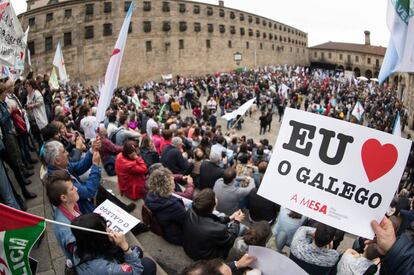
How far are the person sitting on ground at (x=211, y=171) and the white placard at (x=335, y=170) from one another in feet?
9.53

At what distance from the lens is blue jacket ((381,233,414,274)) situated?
2.10 metres

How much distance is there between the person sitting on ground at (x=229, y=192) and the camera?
493 centimetres

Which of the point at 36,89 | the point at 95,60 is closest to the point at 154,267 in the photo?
the point at 36,89

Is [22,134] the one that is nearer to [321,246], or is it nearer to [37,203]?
[37,203]

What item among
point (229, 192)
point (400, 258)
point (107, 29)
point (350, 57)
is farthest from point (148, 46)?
point (350, 57)

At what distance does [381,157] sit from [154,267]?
7.34ft

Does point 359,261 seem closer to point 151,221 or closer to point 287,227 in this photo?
point 287,227

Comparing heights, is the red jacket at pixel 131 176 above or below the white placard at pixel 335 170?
below

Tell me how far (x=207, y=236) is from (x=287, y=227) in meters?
1.35

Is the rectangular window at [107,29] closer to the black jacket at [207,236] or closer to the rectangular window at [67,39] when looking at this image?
the rectangular window at [67,39]

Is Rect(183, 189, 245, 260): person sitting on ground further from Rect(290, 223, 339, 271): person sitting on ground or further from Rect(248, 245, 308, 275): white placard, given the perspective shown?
Rect(248, 245, 308, 275): white placard

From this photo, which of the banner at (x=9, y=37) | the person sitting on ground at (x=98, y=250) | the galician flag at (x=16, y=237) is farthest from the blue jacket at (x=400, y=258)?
the banner at (x=9, y=37)

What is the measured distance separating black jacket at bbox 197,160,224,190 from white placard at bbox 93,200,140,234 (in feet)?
7.89

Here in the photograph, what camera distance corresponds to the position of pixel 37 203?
4.98m
